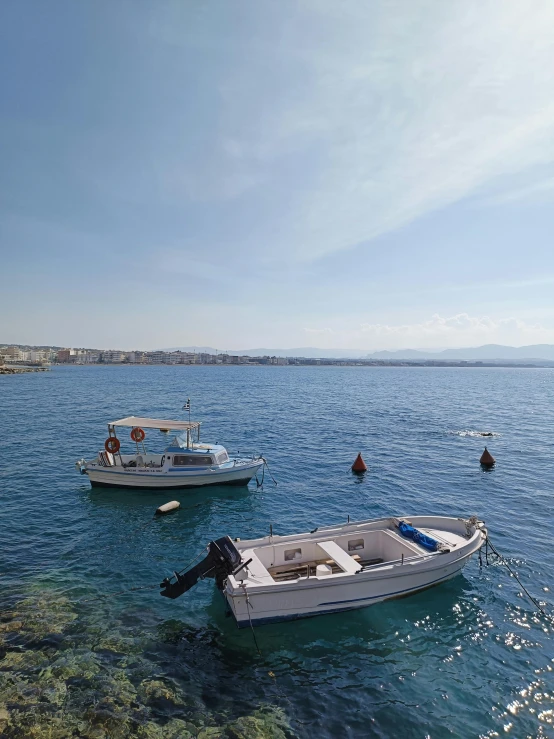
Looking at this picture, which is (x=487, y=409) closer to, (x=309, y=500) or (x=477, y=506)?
(x=477, y=506)

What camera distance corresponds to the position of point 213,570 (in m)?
15.7

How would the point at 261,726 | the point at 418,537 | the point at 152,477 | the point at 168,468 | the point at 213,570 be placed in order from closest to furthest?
the point at 261,726 < the point at 213,570 < the point at 418,537 < the point at 152,477 < the point at 168,468

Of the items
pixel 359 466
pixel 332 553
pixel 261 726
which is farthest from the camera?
pixel 359 466

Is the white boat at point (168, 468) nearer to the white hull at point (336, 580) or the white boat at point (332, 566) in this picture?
the white boat at point (332, 566)

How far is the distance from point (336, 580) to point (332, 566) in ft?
7.59

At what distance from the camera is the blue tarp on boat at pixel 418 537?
1866 cm

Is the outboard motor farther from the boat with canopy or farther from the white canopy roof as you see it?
the white canopy roof

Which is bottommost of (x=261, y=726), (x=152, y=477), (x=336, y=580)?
(x=261, y=726)

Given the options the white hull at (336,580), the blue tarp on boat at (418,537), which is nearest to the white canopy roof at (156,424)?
the white hull at (336,580)

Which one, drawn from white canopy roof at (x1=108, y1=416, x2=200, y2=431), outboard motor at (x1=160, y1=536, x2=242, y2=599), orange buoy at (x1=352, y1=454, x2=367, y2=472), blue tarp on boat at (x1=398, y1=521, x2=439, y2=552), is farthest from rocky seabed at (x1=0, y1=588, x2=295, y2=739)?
orange buoy at (x1=352, y1=454, x2=367, y2=472)

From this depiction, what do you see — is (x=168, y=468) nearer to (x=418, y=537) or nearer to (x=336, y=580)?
(x=336, y=580)

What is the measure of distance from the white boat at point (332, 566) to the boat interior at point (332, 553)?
0.04 meters

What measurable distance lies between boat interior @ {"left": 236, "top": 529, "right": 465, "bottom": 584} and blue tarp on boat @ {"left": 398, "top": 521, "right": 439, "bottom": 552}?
0.93ft

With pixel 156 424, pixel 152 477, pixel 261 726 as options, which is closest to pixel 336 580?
pixel 261 726
